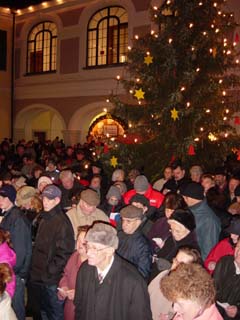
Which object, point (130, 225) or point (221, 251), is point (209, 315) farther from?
point (130, 225)

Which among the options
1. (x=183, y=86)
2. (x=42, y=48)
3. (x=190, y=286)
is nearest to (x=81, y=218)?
(x=190, y=286)

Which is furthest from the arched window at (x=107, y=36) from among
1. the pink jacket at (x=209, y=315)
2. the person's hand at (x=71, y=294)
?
the pink jacket at (x=209, y=315)

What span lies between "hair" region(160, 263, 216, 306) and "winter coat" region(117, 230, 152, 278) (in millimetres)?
1619

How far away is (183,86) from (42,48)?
45.2 feet

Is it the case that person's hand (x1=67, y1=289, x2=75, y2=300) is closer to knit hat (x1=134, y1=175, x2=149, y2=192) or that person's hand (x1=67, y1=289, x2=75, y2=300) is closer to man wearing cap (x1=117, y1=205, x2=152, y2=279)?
man wearing cap (x1=117, y1=205, x2=152, y2=279)

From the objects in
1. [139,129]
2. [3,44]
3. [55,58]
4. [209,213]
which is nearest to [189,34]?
A: [139,129]

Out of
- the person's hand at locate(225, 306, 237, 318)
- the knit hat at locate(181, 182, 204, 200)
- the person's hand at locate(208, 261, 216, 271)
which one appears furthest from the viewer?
the knit hat at locate(181, 182, 204, 200)

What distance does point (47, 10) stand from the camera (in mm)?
22141

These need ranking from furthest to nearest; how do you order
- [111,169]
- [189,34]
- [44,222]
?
[111,169], [189,34], [44,222]

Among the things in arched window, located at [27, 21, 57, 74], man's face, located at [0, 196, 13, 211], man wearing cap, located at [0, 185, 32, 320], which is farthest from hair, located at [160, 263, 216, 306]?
arched window, located at [27, 21, 57, 74]

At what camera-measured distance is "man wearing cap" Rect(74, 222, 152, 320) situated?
3.71m

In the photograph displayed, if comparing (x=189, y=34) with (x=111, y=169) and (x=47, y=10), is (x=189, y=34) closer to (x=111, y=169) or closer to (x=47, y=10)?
(x=111, y=169)

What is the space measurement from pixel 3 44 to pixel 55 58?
3282 mm

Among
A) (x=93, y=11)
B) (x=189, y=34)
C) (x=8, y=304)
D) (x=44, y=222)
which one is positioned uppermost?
(x=93, y=11)
